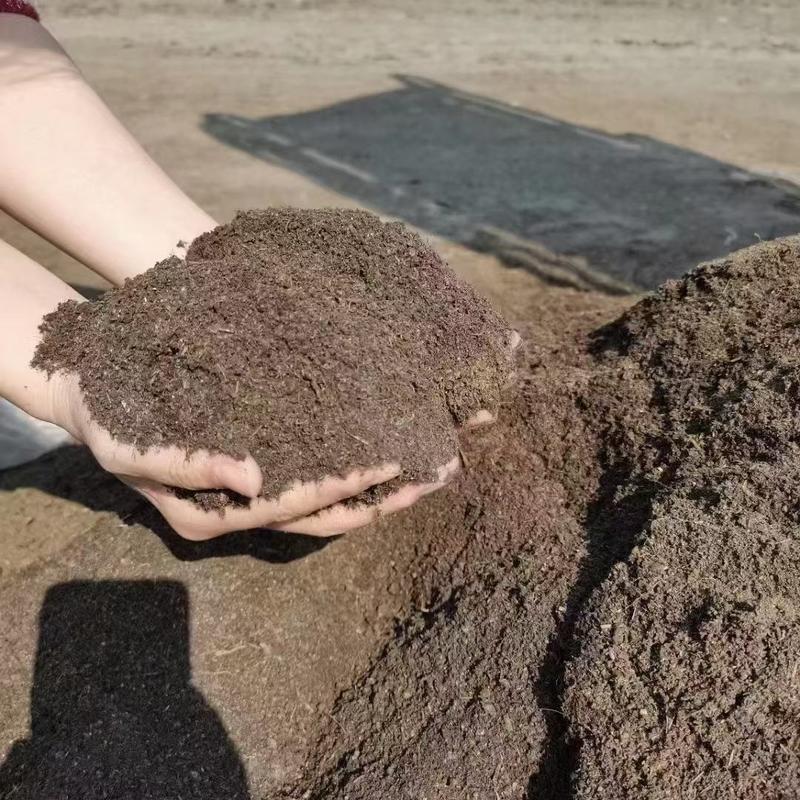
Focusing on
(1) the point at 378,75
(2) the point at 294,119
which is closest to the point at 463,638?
(2) the point at 294,119

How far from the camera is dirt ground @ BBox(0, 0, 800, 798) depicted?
155cm

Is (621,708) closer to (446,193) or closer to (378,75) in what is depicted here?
(446,193)

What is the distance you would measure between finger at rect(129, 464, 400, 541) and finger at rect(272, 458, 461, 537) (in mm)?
45

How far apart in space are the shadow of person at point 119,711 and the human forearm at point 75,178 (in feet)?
2.69

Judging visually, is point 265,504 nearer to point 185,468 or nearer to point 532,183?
point 185,468

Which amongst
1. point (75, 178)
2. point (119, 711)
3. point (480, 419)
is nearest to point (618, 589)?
point (480, 419)

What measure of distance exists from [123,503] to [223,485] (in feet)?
3.25

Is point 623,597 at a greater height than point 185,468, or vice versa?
point 185,468

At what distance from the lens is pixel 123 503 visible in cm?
207

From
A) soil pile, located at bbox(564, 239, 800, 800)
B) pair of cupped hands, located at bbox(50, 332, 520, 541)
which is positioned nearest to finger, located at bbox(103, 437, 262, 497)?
pair of cupped hands, located at bbox(50, 332, 520, 541)

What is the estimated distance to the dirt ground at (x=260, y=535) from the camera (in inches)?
61.1

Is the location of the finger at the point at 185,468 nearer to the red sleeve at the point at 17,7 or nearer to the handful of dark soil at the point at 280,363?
the handful of dark soil at the point at 280,363

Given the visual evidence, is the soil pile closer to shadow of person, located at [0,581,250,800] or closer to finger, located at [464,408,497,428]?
finger, located at [464,408,497,428]

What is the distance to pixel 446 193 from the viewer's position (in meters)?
4.45
